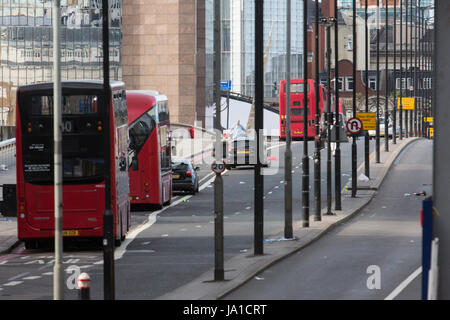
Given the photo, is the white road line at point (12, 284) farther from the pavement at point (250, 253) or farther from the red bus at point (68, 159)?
the red bus at point (68, 159)

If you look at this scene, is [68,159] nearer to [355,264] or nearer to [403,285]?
[355,264]

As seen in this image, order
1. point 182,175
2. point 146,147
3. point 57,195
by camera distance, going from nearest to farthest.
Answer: point 57,195 < point 146,147 < point 182,175

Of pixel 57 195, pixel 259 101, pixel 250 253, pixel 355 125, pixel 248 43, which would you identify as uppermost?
pixel 248 43

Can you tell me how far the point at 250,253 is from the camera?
90.0ft

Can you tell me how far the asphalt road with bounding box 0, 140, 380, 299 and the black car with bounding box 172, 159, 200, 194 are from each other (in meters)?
0.79

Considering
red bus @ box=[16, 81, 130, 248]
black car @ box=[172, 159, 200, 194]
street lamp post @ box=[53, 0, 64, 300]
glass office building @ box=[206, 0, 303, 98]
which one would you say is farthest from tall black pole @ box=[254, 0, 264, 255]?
glass office building @ box=[206, 0, 303, 98]

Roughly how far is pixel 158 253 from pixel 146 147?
1155 cm

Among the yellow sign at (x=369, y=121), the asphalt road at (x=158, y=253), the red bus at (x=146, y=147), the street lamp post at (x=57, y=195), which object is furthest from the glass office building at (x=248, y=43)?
the street lamp post at (x=57, y=195)

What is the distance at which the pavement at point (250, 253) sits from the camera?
20.4 m

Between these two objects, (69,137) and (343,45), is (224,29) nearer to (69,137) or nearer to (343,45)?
(343,45)

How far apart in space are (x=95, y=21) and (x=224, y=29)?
53.7 m

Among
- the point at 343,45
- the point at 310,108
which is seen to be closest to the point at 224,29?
the point at 343,45

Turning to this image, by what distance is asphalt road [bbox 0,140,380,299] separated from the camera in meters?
21.9

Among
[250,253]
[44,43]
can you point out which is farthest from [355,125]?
[44,43]
